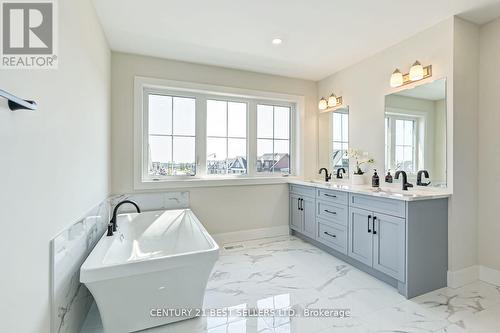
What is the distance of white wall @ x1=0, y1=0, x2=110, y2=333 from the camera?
2.98 ft

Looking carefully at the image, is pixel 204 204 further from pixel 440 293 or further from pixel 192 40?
pixel 440 293

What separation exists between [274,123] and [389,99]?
1621mm

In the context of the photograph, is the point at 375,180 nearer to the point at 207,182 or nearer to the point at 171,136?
the point at 207,182

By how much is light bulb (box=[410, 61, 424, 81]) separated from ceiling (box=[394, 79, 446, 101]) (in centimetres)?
11

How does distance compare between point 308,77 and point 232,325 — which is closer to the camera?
point 232,325

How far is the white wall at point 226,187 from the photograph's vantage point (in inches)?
116

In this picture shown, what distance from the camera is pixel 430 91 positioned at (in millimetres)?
2469

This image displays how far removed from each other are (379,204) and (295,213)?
1.49 m

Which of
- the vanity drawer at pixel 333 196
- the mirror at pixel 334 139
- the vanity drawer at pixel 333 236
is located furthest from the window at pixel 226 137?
the vanity drawer at pixel 333 236

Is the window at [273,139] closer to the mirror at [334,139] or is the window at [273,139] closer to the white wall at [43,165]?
the mirror at [334,139]

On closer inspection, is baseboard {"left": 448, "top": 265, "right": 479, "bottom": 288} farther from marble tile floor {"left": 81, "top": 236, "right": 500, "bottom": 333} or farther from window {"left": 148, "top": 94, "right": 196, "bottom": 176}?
window {"left": 148, "top": 94, "right": 196, "bottom": 176}

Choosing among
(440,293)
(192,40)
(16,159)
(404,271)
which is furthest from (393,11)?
(16,159)

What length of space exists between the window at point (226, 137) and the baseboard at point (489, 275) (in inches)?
112

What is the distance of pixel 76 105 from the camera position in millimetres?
1665
